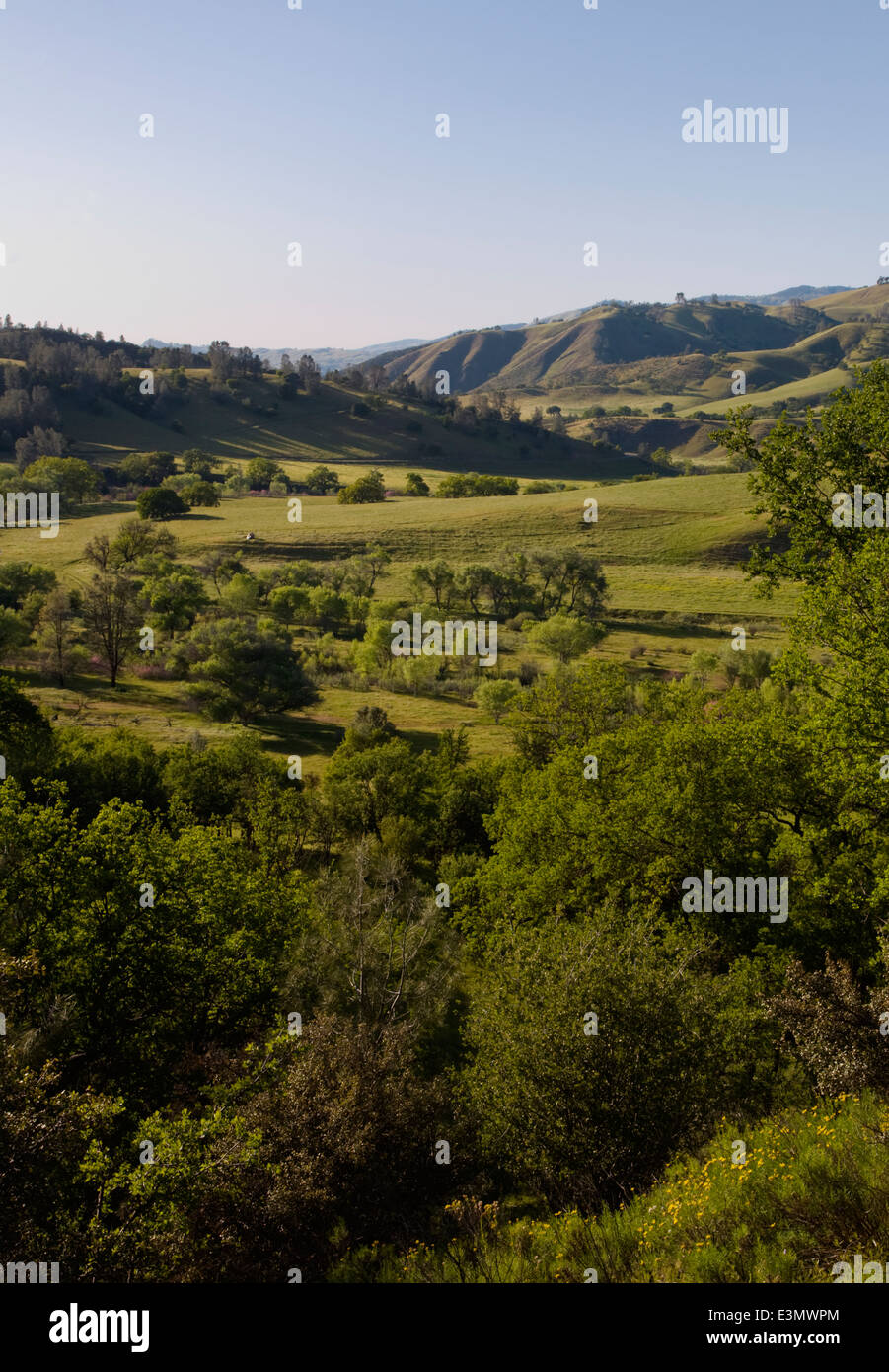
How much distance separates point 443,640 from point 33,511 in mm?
87445

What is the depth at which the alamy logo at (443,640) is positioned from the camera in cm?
7888

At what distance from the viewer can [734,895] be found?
755 inches

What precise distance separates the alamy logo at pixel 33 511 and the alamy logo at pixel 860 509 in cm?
12250

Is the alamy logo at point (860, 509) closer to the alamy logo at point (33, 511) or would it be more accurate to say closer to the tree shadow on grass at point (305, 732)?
the tree shadow on grass at point (305, 732)

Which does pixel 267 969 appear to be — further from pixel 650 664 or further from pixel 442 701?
pixel 650 664

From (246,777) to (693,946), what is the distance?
951 inches

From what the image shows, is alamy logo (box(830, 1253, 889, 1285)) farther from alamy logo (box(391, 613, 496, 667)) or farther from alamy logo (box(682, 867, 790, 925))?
alamy logo (box(391, 613, 496, 667))

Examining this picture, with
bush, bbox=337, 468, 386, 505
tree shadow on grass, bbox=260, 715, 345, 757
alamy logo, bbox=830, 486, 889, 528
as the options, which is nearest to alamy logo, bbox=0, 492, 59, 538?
bush, bbox=337, 468, 386, 505

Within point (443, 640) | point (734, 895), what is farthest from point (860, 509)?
point (443, 640)

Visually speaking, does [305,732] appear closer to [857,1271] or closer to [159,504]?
[857,1271]

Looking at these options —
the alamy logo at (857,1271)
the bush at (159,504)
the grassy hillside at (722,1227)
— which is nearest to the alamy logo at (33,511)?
the bush at (159,504)
